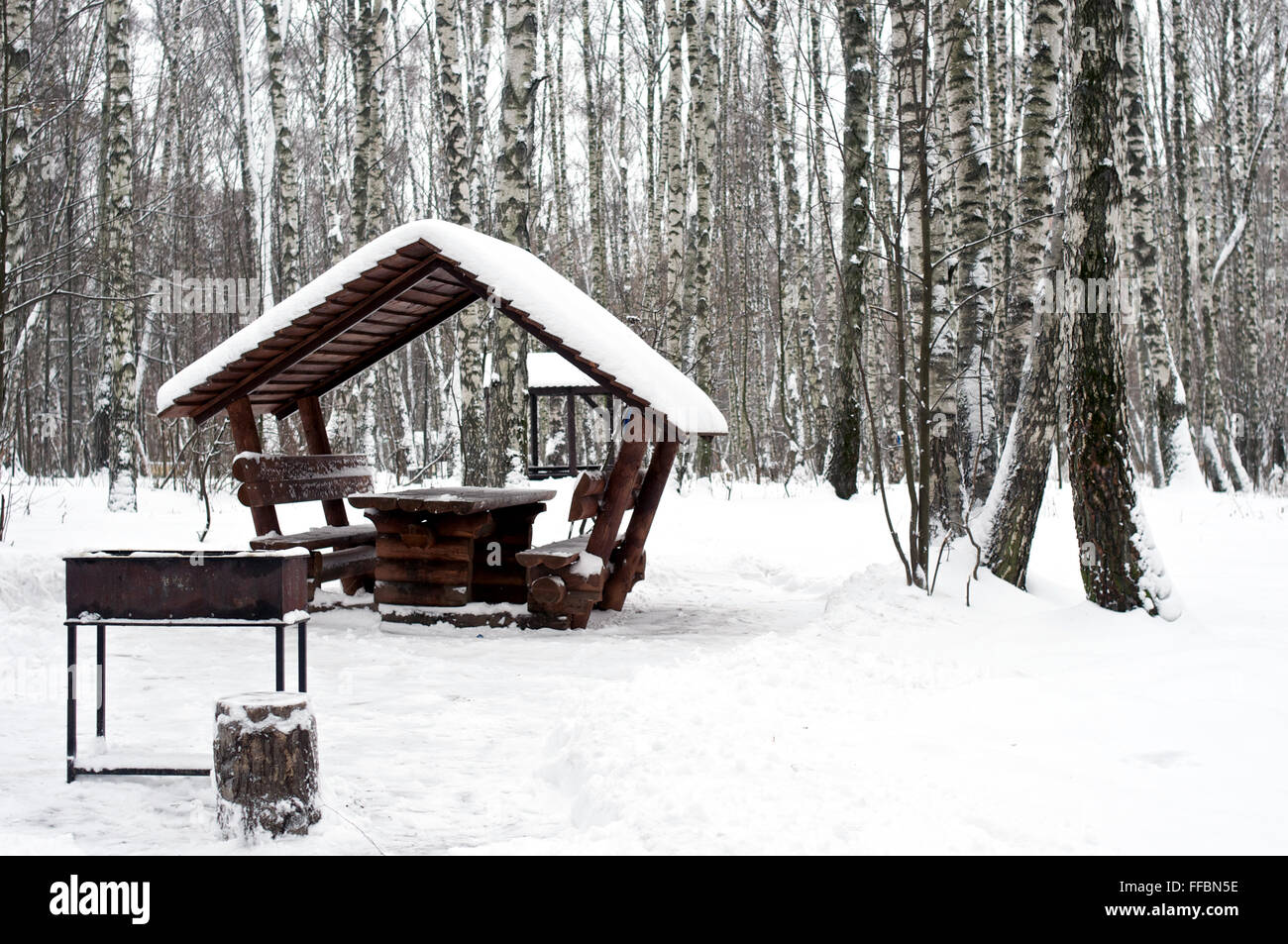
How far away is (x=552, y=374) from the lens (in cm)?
1398

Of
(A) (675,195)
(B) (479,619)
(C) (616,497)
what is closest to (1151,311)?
(A) (675,195)

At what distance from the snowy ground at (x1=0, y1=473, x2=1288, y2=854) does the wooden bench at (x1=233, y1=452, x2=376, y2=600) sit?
57 centimetres

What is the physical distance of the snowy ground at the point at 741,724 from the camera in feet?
12.0

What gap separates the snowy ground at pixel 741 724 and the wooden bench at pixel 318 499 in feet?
1.89

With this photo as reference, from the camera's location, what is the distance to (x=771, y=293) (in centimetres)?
3384

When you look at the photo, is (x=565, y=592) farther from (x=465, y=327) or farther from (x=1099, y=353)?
(x=465, y=327)

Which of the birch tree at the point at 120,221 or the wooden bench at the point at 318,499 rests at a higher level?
the birch tree at the point at 120,221

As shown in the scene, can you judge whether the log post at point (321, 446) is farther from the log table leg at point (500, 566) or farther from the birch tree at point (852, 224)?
the birch tree at point (852, 224)

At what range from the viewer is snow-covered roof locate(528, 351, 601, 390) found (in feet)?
44.2

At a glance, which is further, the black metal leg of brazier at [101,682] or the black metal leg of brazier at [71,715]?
the black metal leg of brazier at [101,682]

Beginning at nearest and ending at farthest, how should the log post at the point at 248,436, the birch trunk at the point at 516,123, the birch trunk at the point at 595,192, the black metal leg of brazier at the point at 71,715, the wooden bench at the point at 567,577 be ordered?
the black metal leg of brazier at the point at 71,715 → the wooden bench at the point at 567,577 → the log post at the point at 248,436 → the birch trunk at the point at 516,123 → the birch trunk at the point at 595,192

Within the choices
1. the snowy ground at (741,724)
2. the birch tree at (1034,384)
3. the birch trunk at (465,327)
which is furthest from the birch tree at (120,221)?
the birch tree at (1034,384)
